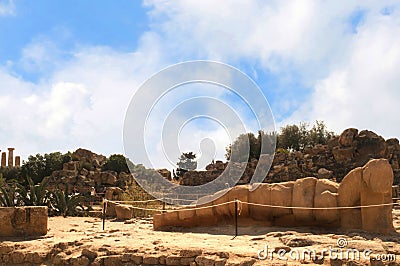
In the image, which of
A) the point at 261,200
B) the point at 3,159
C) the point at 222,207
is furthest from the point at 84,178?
the point at 3,159

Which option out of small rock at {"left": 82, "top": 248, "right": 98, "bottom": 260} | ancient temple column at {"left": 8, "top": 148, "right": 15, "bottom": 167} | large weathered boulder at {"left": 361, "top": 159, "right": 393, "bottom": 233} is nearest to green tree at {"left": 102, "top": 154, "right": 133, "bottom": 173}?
ancient temple column at {"left": 8, "top": 148, "right": 15, "bottom": 167}

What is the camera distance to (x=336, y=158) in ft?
72.5

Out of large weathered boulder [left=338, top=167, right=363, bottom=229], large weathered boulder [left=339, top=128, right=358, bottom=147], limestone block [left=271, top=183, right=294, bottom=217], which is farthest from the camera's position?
large weathered boulder [left=339, top=128, right=358, bottom=147]

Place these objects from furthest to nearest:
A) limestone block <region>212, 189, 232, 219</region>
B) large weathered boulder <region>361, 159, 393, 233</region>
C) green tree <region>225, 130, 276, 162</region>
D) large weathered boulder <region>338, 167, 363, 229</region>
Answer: green tree <region>225, 130, 276, 162</region> < limestone block <region>212, 189, 232, 219</region> < large weathered boulder <region>338, 167, 363, 229</region> < large weathered boulder <region>361, 159, 393, 233</region>

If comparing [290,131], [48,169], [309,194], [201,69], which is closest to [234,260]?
[309,194]

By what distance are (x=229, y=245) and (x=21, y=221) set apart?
4584mm

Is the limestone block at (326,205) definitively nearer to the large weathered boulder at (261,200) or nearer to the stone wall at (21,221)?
the large weathered boulder at (261,200)

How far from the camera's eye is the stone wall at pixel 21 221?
880 centimetres

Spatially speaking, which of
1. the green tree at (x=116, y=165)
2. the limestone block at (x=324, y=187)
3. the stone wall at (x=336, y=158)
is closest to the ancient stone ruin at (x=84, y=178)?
the green tree at (x=116, y=165)

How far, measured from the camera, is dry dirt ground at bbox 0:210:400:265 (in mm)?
5871

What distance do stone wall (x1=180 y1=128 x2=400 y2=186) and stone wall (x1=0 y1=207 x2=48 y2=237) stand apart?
14718 mm

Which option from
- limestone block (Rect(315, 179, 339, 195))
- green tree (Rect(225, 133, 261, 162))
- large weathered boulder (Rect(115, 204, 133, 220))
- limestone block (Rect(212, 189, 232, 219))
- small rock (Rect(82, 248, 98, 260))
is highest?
green tree (Rect(225, 133, 261, 162))

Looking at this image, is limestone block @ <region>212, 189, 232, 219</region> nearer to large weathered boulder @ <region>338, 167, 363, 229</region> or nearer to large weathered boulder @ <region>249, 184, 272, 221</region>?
large weathered boulder @ <region>249, 184, 272, 221</region>

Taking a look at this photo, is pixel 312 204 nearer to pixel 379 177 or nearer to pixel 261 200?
pixel 261 200
